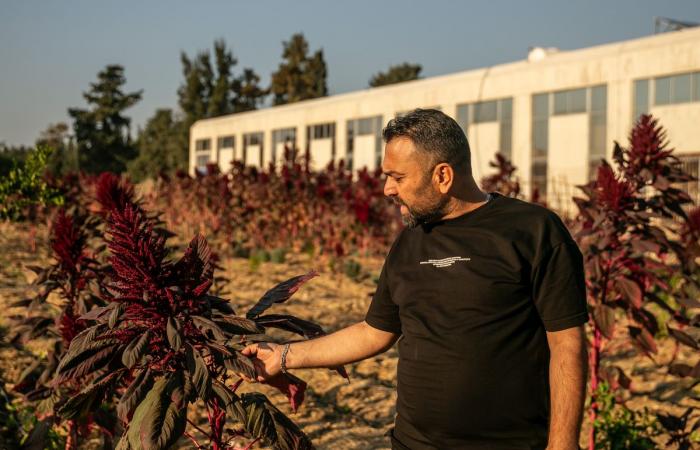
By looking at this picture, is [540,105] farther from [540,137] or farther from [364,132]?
[364,132]

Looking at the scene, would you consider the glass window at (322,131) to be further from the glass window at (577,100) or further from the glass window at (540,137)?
the glass window at (577,100)

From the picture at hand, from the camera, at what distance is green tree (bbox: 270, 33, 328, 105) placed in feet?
178

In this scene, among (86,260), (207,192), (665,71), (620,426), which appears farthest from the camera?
(665,71)

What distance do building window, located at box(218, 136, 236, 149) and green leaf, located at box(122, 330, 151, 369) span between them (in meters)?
39.7

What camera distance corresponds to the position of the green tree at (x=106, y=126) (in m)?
52.4

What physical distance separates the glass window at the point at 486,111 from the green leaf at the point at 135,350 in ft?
78.7

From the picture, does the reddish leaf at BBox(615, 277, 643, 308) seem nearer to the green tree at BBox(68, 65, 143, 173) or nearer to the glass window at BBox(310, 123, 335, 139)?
the glass window at BBox(310, 123, 335, 139)

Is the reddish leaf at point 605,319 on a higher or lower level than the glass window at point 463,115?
lower

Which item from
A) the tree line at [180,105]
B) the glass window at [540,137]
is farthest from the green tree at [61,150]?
the glass window at [540,137]

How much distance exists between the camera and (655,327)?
13.8 ft

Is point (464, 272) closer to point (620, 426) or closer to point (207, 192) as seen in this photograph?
point (620, 426)

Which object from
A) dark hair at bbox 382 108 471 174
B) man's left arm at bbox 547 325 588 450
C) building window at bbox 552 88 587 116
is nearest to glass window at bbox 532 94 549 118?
building window at bbox 552 88 587 116

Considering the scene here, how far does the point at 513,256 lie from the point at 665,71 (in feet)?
67.2

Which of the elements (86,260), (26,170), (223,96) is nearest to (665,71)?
(26,170)
